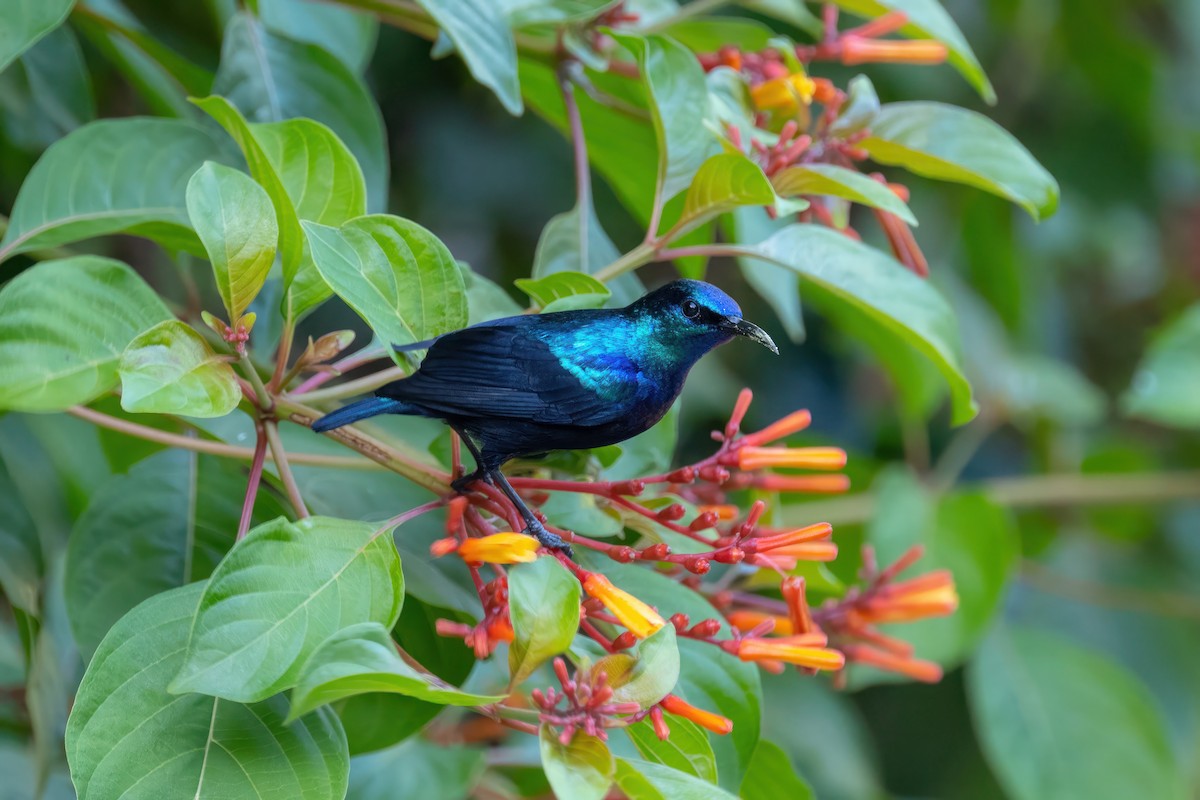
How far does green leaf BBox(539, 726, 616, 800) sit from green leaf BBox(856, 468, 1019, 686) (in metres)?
1.16

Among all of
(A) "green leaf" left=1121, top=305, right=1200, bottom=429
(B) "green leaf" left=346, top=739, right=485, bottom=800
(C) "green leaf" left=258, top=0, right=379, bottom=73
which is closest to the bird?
(B) "green leaf" left=346, top=739, right=485, bottom=800

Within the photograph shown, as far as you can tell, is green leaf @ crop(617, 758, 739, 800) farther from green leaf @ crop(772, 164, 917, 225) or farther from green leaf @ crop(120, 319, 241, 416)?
green leaf @ crop(772, 164, 917, 225)

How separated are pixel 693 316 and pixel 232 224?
408mm

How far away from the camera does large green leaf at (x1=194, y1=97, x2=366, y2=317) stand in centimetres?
96

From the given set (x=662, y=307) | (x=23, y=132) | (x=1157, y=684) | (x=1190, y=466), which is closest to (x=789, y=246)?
(x=662, y=307)

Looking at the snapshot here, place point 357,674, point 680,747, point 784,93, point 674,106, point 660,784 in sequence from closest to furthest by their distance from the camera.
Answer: point 357,674
point 660,784
point 680,747
point 674,106
point 784,93

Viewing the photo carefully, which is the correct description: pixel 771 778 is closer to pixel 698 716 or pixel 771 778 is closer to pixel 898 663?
pixel 898 663

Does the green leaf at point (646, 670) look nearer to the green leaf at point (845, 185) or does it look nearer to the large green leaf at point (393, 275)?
the large green leaf at point (393, 275)

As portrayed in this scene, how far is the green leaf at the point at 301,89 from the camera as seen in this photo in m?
1.33

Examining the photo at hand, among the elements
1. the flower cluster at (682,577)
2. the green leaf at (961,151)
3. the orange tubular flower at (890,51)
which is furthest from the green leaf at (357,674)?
the orange tubular flower at (890,51)

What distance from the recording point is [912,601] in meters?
1.19

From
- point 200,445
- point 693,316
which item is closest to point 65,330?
point 200,445

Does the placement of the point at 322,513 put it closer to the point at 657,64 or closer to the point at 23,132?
the point at 657,64

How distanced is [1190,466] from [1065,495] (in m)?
0.89
